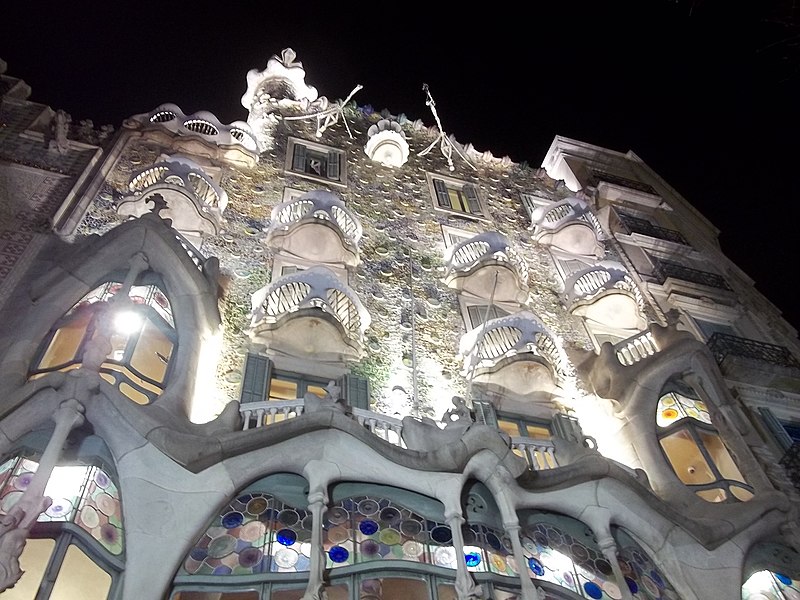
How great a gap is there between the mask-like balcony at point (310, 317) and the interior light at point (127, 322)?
2.19 m

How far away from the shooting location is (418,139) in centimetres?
2081

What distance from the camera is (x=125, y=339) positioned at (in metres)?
9.25

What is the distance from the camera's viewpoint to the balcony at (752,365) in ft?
45.3

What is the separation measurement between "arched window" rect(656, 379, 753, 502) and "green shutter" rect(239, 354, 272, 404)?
6294 millimetres

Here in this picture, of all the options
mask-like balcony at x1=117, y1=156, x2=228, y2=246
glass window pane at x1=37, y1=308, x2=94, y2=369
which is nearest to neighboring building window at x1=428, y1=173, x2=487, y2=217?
mask-like balcony at x1=117, y1=156, x2=228, y2=246

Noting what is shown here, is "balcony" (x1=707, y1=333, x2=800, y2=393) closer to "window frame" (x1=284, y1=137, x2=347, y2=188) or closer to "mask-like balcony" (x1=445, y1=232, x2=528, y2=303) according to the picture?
"mask-like balcony" (x1=445, y1=232, x2=528, y2=303)

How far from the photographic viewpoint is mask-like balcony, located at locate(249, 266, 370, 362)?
37.4 feet

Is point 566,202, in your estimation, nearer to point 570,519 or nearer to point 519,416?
point 519,416

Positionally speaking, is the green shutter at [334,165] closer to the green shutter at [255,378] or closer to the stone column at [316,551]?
the green shutter at [255,378]

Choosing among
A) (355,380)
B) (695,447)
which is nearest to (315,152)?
(355,380)

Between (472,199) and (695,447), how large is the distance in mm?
9088

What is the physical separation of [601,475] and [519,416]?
290cm

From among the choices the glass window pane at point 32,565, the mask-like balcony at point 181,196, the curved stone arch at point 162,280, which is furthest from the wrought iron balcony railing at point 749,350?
the glass window pane at point 32,565

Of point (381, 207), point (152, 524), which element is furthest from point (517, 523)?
point (381, 207)
